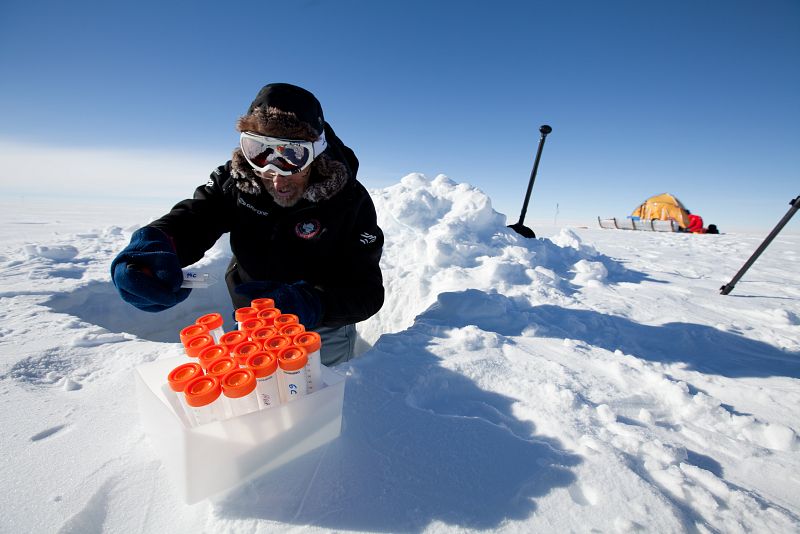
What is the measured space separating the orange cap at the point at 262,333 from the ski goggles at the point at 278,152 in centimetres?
101

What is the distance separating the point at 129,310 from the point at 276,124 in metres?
3.29

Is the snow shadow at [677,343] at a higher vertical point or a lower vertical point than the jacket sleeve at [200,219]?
lower

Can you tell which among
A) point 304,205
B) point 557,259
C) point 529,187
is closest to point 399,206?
point 529,187

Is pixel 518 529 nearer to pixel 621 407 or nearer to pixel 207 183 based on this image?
pixel 621 407

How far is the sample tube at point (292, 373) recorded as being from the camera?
3.54 feet

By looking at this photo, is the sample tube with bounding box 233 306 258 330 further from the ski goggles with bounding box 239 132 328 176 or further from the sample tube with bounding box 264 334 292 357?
the ski goggles with bounding box 239 132 328 176

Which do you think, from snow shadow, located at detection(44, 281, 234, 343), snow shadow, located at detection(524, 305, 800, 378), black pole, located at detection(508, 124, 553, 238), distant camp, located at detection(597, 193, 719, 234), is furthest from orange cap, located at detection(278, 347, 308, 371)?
distant camp, located at detection(597, 193, 719, 234)

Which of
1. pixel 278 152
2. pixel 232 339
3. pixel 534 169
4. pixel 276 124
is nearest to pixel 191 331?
pixel 232 339

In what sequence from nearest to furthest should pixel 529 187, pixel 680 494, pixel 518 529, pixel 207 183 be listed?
pixel 518 529, pixel 680 494, pixel 207 183, pixel 529 187

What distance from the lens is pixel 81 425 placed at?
129 cm

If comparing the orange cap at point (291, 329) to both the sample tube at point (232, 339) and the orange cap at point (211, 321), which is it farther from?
the orange cap at point (211, 321)

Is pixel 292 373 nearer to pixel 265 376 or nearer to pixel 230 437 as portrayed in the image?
pixel 265 376

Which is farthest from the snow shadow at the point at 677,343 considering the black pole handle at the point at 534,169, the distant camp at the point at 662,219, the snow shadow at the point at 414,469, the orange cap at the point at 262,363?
the distant camp at the point at 662,219

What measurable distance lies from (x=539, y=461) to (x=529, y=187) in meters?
5.30
